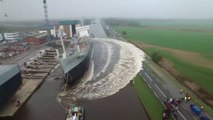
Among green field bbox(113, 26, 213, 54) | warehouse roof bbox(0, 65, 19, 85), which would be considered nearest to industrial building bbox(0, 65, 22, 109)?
warehouse roof bbox(0, 65, 19, 85)

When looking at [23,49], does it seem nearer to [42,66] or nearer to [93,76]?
[42,66]

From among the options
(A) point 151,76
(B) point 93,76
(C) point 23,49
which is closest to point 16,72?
(B) point 93,76

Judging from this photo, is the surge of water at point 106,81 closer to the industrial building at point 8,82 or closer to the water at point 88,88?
the water at point 88,88

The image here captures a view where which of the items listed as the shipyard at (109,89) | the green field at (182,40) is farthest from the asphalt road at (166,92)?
the green field at (182,40)

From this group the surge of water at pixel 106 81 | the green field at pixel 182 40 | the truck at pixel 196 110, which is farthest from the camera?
the green field at pixel 182 40

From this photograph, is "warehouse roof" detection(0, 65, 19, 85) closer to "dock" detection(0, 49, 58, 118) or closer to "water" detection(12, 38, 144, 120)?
"dock" detection(0, 49, 58, 118)
